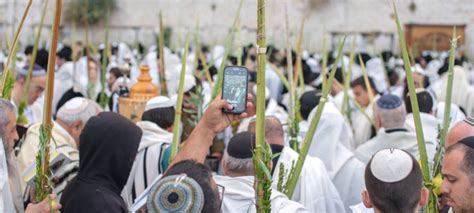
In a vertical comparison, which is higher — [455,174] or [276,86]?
[455,174]

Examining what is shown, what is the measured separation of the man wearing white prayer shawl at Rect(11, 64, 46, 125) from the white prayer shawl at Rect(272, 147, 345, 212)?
103 inches

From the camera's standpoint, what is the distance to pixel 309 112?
5098 mm

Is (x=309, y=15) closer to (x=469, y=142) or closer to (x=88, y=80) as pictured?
(x=88, y=80)

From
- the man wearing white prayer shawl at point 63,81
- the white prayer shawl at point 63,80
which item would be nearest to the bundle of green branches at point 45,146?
the man wearing white prayer shawl at point 63,81

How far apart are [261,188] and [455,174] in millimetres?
621

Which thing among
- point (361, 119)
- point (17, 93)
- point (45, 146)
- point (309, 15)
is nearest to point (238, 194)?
point (45, 146)

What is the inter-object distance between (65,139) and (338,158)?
4.70 feet

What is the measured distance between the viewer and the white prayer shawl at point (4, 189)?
2.68 meters

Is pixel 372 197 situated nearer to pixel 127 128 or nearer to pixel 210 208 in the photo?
pixel 210 208

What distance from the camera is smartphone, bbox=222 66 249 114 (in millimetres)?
2578

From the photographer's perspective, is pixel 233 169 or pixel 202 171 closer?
pixel 202 171

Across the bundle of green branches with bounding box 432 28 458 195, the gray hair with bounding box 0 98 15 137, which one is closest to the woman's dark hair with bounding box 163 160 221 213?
the gray hair with bounding box 0 98 15 137

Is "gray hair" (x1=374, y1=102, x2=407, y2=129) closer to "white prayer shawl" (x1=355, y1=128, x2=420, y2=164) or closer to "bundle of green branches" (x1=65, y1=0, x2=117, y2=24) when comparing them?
"white prayer shawl" (x1=355, y1=128, x2=420, y2=164)

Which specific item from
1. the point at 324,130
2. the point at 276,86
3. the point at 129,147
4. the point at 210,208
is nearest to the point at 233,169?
the point at 129,147
